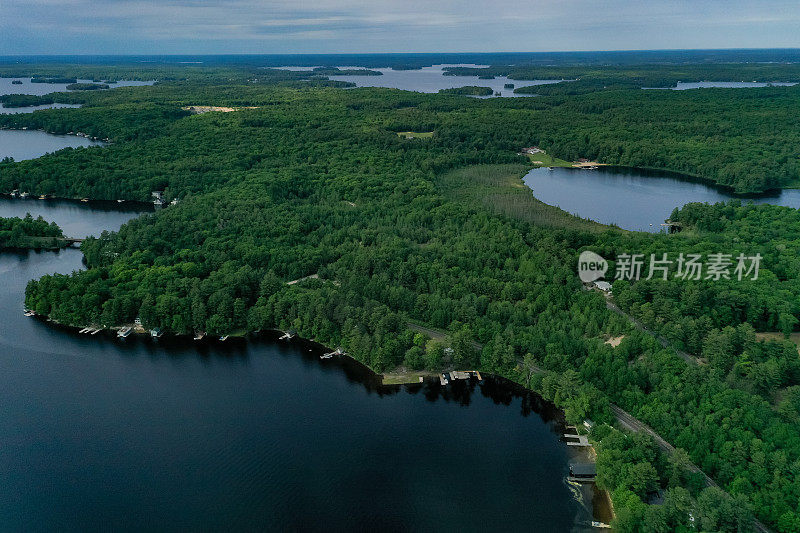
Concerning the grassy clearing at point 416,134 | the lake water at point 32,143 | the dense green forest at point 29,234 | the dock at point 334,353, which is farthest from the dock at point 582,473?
the lake water at point 32,143

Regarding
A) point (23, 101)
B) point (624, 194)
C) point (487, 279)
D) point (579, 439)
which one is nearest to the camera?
point (579, 439)

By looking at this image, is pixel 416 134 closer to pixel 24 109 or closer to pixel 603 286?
pixel 603 286

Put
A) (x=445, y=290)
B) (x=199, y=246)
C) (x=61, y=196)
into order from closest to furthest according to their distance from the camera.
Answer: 1. (x=445, y=290)
2. (x=199, y=246)
3. (x=61, y=196)

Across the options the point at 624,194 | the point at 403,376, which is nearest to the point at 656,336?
the point at 403,376

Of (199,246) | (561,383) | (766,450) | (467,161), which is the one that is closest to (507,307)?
(561,383)

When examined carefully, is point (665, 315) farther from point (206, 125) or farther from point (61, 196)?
point (206, 125)

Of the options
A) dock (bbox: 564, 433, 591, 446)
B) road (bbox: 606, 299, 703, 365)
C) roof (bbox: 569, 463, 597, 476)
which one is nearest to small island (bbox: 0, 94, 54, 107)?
road (bbox: 606, 299, 703, 365)

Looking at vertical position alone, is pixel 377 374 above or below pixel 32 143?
below
